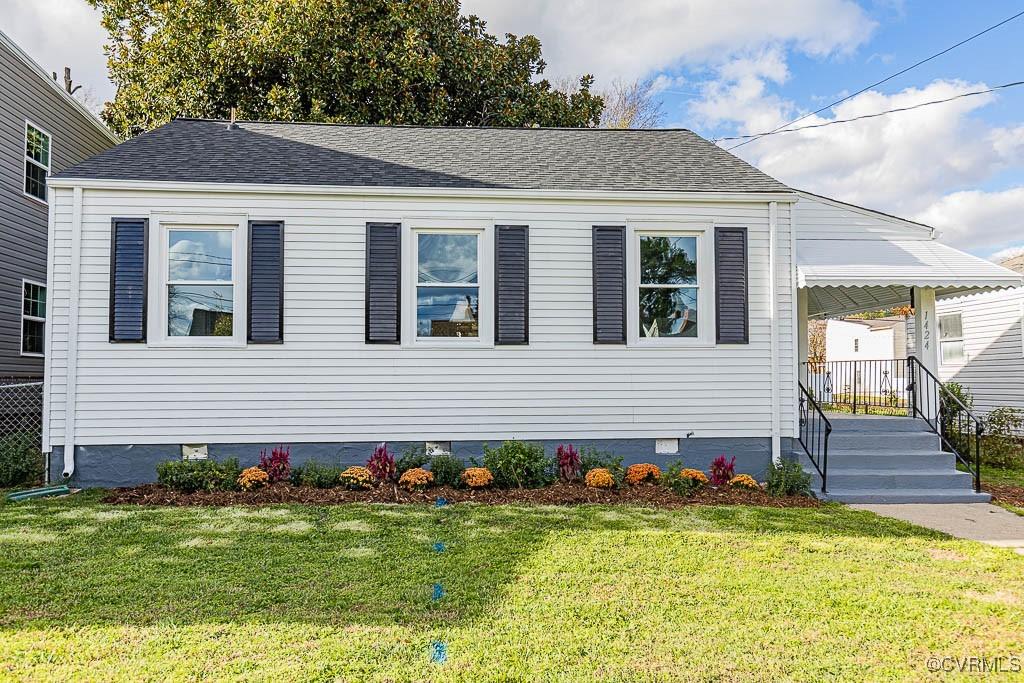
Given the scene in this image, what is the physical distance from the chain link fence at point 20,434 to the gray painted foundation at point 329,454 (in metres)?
0.45

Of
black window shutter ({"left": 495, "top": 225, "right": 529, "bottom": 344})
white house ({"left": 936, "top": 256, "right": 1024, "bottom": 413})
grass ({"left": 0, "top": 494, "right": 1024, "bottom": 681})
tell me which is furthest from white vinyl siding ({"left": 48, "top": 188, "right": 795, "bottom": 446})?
white house ({"left": 936, "top": 256, "right": 1024, "bottom": 413})

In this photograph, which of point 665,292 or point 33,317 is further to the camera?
point 33,317

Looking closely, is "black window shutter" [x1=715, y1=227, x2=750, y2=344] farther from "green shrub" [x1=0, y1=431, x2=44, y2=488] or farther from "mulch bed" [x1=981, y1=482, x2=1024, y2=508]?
"green shrub" [x1=0, y1=431, x2=44, y2=488]

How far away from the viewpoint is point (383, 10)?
50.5 ft

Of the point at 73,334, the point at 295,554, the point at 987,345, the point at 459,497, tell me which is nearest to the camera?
the point at 295,554

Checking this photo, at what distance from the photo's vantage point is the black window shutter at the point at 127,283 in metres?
7.48

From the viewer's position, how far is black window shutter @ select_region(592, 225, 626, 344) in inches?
317

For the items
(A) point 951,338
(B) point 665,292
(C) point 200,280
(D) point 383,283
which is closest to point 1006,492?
(B) point 665,292

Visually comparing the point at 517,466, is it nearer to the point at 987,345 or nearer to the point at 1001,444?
the point at 1001,444

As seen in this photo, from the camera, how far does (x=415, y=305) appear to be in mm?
7941

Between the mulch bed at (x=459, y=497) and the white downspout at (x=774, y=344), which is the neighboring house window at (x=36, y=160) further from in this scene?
the white downspout at (x=774, y=344)

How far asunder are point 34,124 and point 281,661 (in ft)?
39.9

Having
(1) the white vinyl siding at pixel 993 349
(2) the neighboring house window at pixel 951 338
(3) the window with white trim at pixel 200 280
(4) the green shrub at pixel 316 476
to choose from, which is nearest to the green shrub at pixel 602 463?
(4) the green shrub at pixel 316 476

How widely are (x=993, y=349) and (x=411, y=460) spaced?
1213 cm
